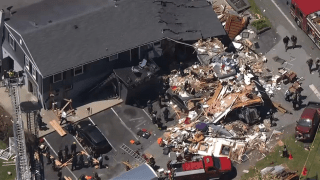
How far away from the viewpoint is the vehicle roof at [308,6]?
8294cm

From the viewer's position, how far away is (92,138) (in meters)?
74.7

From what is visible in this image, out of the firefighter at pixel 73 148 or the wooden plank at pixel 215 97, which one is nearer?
the firefighter at pixel 73 148

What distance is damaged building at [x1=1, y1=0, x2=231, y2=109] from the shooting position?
7706cm

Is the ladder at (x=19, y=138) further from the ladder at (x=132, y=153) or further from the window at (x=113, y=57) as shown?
the window at (x=113, y=57)

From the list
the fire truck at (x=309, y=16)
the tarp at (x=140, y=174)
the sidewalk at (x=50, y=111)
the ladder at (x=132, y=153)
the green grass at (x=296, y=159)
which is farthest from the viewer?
the fire truck at (x=309, y=16)

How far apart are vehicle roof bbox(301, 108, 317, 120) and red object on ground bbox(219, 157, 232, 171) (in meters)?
8.65

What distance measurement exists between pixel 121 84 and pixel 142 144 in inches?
253

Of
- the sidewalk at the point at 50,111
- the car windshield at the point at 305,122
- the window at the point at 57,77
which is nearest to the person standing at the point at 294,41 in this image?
the car windshield at the point at 305,122

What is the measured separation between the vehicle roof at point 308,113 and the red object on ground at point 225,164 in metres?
8.65

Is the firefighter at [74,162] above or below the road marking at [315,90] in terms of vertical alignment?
above

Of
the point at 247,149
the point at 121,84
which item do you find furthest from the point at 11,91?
the point at 247,149

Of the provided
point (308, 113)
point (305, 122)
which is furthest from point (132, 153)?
point (308, 113)

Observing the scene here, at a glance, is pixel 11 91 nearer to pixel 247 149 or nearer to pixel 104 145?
pixel 104 145

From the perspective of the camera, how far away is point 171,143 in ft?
248
